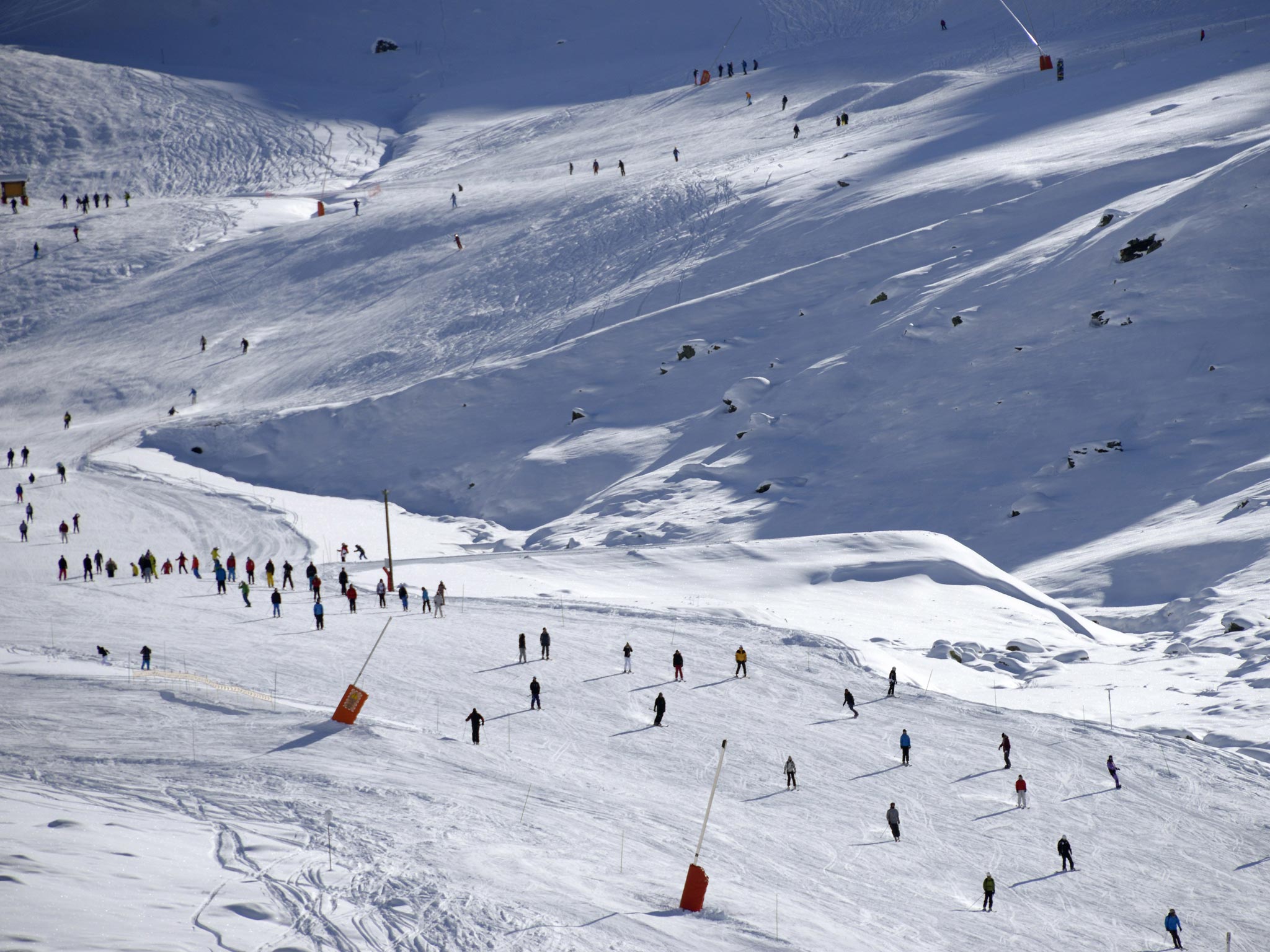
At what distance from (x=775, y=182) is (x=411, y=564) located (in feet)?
115

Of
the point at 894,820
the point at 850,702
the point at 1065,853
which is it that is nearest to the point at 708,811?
the point at 894,820

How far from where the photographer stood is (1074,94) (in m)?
64.8

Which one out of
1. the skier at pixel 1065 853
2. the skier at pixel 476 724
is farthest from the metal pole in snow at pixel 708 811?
the skier at pixel 1065 853

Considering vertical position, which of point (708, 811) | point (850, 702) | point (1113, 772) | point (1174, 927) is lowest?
point (1174, 927)

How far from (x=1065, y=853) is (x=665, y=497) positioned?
82.4ft

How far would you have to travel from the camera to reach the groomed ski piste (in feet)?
57.7

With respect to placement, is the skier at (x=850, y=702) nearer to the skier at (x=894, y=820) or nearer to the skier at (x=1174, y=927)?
the skier at (x=894, y=820)

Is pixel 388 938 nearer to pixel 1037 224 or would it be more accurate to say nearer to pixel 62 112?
pixel 1037 224

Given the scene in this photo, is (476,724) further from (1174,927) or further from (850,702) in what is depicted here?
(1174,927)

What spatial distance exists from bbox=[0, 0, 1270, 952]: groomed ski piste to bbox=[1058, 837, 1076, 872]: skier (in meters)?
0.50

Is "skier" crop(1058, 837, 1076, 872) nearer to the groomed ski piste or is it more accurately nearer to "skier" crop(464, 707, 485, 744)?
the groomed ski piste

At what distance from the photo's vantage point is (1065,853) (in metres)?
18.5

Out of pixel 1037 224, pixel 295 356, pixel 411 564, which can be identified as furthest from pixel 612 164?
pixel 411 564

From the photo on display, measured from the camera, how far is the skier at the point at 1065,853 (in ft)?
60.6
